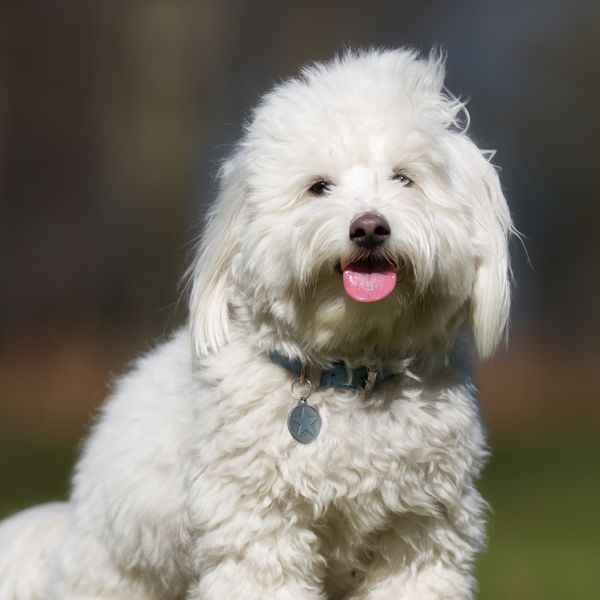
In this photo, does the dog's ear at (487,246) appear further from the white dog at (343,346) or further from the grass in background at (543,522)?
the grass in background at (543,522)

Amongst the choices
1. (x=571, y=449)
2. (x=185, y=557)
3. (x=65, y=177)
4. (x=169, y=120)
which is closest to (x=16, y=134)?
(x=65, y=177)

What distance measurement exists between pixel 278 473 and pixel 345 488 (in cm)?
22

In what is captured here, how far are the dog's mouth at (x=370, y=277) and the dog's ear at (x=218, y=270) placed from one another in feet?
1.64

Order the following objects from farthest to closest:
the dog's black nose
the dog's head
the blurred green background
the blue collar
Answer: the blurred green background → the blue collar → the dog's head → the dog's black nose

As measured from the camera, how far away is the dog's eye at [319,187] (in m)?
4.01

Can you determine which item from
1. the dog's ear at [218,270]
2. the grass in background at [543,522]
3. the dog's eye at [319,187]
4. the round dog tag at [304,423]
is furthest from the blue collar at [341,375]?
the grass in background at [543,522]

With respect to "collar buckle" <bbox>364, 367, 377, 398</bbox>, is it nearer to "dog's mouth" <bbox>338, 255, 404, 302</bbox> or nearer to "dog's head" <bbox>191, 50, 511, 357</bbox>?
"dog's head" <bbox>191, 50, 511, 357</bbox>

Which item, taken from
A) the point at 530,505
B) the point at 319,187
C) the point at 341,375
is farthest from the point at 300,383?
the point at 530,505

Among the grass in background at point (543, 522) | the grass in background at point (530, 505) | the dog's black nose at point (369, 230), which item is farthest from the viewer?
the grass in background at point (530, 505)

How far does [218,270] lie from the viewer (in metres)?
4.27

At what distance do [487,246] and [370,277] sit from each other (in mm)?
464

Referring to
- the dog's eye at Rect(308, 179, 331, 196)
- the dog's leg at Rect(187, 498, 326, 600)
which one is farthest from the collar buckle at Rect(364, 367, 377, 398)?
the dog's eye at Rect(308, 179, 331, 196)

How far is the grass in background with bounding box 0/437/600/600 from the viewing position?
6.22m

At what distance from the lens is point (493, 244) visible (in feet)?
13.4
